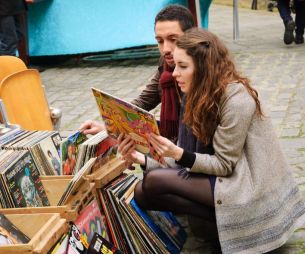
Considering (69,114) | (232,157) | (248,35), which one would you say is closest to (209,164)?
(232,157)

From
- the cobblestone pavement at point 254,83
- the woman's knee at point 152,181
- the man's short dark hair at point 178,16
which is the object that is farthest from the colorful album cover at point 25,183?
the man's short dark hair at point 178,16

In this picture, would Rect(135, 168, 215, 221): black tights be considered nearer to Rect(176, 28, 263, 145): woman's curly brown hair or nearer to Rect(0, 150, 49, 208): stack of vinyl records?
Rect(176, 28, 263, 145): woman's curly brown hair

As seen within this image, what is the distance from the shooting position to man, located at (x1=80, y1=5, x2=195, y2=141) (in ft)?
10.4

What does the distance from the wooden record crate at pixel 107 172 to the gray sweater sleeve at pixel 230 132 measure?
446 millimetres

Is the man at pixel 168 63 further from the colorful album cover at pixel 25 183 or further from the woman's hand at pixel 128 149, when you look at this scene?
the colorful album cover at pixel 25 183

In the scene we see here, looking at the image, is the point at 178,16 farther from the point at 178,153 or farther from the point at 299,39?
the point at 299,39

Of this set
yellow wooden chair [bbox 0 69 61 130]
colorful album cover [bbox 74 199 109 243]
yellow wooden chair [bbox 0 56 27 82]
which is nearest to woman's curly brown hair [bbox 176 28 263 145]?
colorful album cover [bbox 74 199 109 243]

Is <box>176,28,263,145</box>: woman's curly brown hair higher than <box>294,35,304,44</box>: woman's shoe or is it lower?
higher

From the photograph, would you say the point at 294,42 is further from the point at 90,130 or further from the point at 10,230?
the point at 10,230

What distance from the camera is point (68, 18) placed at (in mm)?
8266

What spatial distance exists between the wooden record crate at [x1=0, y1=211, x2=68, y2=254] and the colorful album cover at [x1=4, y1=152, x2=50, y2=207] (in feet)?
0.50

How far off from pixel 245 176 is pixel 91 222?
70cm

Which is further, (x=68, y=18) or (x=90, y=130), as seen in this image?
(x=68, y=18)

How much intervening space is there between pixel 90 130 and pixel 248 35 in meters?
7.31
